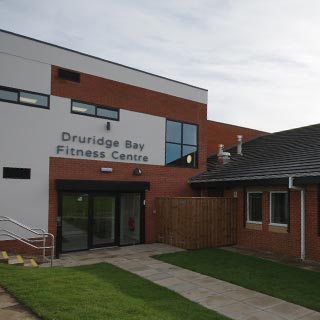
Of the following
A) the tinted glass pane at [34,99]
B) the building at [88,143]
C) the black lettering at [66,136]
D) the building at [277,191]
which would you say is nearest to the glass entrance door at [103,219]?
the building at [88,143]

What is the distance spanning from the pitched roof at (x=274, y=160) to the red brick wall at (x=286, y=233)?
630 mm

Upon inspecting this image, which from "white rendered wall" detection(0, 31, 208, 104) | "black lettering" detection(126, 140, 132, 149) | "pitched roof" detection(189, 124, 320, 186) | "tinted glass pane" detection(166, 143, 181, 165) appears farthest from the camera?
"tinted glass pane" detection(166, 143, 181, 165)

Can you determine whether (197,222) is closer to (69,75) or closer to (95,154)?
(95,154)

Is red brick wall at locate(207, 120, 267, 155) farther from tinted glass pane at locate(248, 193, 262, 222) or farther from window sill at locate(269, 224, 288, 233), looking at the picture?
window sill at locate(269, 224, 288, 233)

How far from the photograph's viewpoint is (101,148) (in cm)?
1424

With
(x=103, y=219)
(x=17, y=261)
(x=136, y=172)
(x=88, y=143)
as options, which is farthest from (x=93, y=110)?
(x=17, y=261)

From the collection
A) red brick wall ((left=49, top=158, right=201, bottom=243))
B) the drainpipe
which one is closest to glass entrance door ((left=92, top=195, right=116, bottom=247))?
red brick wall ((left=49, top=158, right=201, bottom=243))

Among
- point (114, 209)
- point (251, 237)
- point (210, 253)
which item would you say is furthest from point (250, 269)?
point (114, 209)

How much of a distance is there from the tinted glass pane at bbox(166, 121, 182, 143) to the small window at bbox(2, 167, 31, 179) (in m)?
6.30

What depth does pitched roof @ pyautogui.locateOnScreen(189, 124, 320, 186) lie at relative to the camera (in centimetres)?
1291

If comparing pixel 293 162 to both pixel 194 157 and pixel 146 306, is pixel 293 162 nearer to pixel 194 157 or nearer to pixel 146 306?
pixel 194 157

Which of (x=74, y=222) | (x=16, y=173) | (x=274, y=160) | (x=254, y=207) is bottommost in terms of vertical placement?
(x=74, y=222)

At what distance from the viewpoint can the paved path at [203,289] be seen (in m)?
7.11

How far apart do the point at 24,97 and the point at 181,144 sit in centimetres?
707
